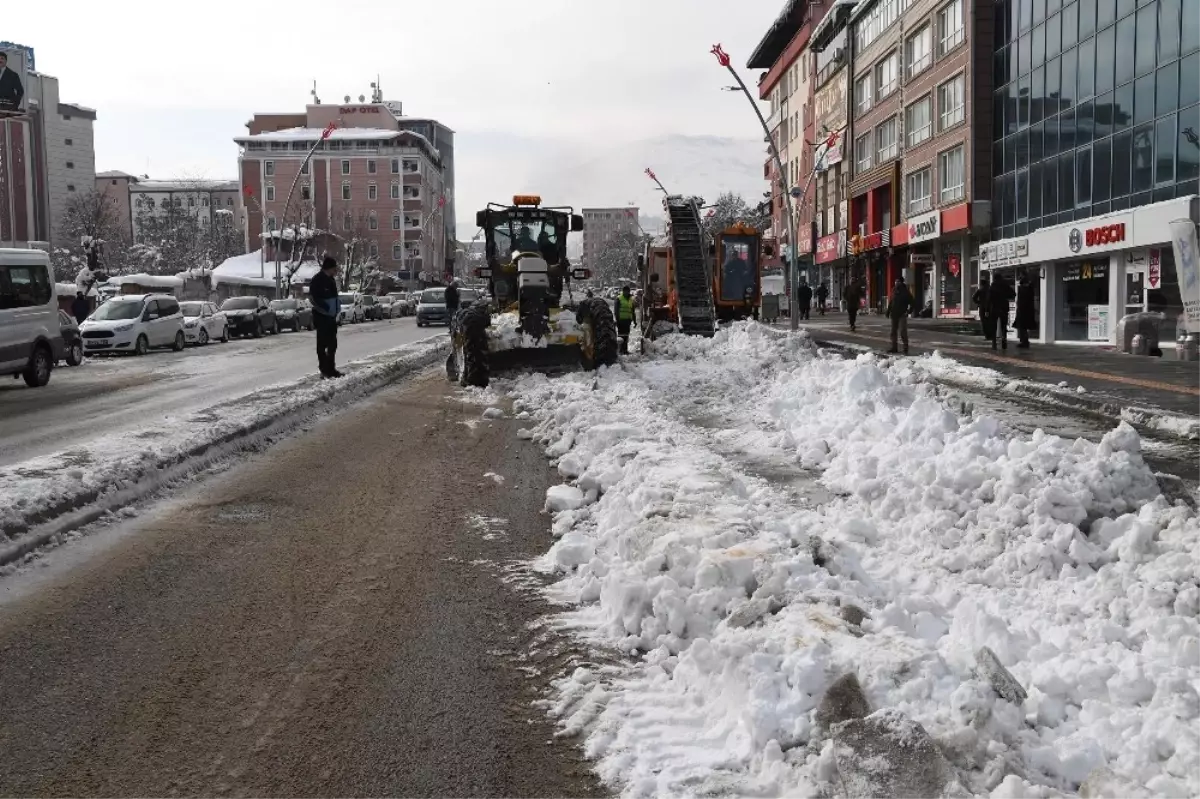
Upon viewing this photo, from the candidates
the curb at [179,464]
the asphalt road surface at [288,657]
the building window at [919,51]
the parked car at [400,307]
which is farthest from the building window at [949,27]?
the parked car at [400,307]

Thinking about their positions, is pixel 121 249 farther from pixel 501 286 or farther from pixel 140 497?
pixel 140 497

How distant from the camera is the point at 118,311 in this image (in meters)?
30.0

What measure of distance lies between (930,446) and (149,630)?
17.7 ft

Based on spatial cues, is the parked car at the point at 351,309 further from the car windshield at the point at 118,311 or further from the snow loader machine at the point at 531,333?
the snow loader machine at the point at 531,333

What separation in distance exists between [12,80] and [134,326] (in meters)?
15.2

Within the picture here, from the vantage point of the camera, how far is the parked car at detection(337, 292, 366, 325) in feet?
183

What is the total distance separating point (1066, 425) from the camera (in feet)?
39.4

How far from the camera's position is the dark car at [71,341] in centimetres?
2517

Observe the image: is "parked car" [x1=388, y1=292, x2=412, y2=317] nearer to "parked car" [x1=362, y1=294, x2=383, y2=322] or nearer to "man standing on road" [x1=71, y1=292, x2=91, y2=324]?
"parked car" [x1=362, y1=294, x2=383, y2=322]

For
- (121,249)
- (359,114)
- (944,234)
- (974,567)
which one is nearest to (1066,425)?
(974,567)

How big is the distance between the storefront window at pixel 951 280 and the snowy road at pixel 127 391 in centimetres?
2420

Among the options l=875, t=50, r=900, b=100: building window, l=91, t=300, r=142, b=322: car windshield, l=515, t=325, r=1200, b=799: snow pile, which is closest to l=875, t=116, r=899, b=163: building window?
l=875, t=50, r=900, b=100: building window

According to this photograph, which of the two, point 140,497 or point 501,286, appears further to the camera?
point 501,286

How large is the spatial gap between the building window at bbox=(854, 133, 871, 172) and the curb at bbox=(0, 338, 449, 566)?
4139cm
